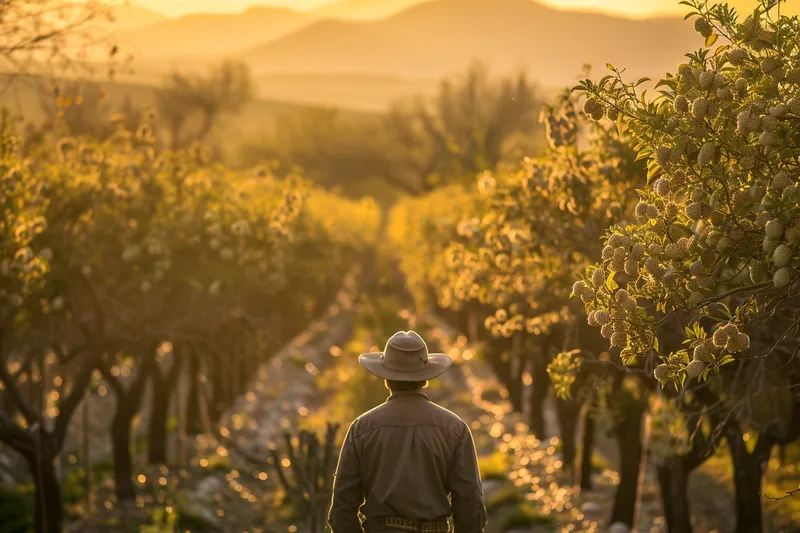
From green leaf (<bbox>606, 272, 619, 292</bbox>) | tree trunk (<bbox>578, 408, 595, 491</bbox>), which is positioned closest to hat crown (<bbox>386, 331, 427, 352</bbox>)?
green leaf (<bbox>606, 272, 619, 292</bbox>)

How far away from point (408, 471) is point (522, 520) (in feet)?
35.8

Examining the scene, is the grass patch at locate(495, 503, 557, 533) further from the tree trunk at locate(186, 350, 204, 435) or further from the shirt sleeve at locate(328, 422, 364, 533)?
the tree trunk at locate(186, 350, 204, 435)

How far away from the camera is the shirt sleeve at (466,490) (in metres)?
7.37

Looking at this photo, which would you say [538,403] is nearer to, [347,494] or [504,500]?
[504,500]

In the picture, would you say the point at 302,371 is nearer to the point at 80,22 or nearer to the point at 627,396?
the point at 627,396

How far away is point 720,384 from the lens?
39.8 feet

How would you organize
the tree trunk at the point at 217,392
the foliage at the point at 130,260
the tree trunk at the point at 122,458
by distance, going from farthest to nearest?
1. the tree trunk at the point at 217,392
2. the tree trunk at the point at 122,458
3. the foliage at the point at 130,260

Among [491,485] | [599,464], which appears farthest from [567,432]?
[491,485]

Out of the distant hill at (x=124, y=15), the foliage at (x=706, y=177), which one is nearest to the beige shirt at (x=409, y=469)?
the foliage at (x=706, y=177)

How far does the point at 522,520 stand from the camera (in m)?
17.7

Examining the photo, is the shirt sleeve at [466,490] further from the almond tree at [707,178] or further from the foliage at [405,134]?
the foliage at [405,134]

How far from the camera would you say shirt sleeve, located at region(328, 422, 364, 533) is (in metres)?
7.43

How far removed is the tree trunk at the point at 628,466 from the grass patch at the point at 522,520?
1.18 meters

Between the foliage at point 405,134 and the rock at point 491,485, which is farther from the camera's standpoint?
the foliage at point 405,134
